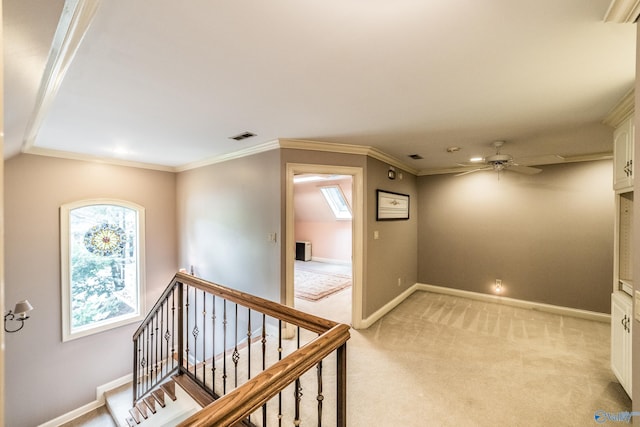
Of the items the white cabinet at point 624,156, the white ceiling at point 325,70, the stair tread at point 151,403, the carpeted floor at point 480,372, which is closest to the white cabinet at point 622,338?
the carpeted floor at point 480,372

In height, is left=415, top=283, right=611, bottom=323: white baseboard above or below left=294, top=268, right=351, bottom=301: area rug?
above

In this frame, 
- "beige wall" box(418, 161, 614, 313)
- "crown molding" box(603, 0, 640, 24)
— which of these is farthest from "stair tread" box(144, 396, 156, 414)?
"beige wall" box(418, 161, 614, 313)

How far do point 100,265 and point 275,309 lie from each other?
13.4ft

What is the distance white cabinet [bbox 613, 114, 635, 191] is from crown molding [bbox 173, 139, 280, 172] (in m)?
3.12

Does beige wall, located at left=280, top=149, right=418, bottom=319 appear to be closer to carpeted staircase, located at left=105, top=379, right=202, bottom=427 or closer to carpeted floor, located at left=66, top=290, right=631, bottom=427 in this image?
carpeted floor, located at left=66, top=290, right=631, bottom=427

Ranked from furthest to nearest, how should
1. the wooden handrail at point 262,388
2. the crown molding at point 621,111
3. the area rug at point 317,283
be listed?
the area rug at point 317,283 < the crown molding at point 621,111 < the wooden handrail at point 262,388

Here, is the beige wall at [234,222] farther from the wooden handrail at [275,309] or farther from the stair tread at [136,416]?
the stair tread at [136,416]

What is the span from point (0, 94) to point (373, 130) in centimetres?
263

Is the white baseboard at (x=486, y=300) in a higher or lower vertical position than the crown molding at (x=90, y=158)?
lower

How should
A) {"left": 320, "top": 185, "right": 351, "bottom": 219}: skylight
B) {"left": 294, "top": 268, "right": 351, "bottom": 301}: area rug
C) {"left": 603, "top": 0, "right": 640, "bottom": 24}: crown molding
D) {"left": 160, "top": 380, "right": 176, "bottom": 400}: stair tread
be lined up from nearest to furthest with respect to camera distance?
1. {"left": 603, "top": 0, "right": 640, "bottom": 24}: crown molding
2. {"left": 160, "top": 380, "right": 176, "bottom": 400}: stair tread
3. {"left": 294, "top": 268, "right": 351, "bottom": 301}: area rug
4. {"left": 320, "top": 185, "right": 351, "bottom": 219}: skylight

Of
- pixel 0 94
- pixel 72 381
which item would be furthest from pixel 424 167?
pixel 72 381

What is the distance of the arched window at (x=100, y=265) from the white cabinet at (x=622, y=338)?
587 cm

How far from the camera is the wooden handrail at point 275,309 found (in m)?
1.44

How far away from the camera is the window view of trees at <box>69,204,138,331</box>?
3904mm
